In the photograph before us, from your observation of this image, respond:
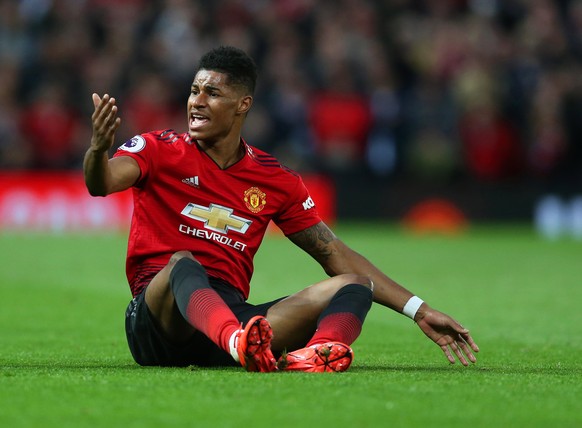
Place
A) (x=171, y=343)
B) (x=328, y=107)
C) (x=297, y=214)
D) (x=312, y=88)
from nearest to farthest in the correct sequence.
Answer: (x=171, y=343)
(x=297, y=214)
(x=328, y=107)
(x=312, y=88)

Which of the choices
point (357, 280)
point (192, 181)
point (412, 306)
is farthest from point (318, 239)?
point (192, 181)

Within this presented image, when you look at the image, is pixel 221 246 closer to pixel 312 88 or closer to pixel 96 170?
pixel 96 170

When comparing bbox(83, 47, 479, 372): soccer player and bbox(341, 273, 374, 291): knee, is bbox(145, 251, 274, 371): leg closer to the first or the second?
bbox(83, 47, 479, 372): soccer player

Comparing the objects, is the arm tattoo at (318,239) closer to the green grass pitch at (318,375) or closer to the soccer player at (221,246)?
the soccer player at (221,246)

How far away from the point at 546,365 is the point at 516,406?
1603 millimetres

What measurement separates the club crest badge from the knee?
1.87ft

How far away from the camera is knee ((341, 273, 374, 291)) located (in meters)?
5.61

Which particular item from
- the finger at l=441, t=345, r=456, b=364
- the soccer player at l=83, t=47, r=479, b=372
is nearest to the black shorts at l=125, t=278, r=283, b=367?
the soccer player at l=83, t=47, r=479, b=372

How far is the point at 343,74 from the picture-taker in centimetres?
→ 1873

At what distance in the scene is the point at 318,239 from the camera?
6.04 meters

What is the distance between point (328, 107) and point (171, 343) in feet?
44.4

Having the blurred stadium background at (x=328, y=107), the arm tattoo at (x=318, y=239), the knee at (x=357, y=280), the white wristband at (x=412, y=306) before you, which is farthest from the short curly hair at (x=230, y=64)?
the blurred stadium background at (x=328, y=107)

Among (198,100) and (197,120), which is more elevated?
(198,100)

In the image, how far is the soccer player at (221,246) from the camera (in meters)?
5.32
